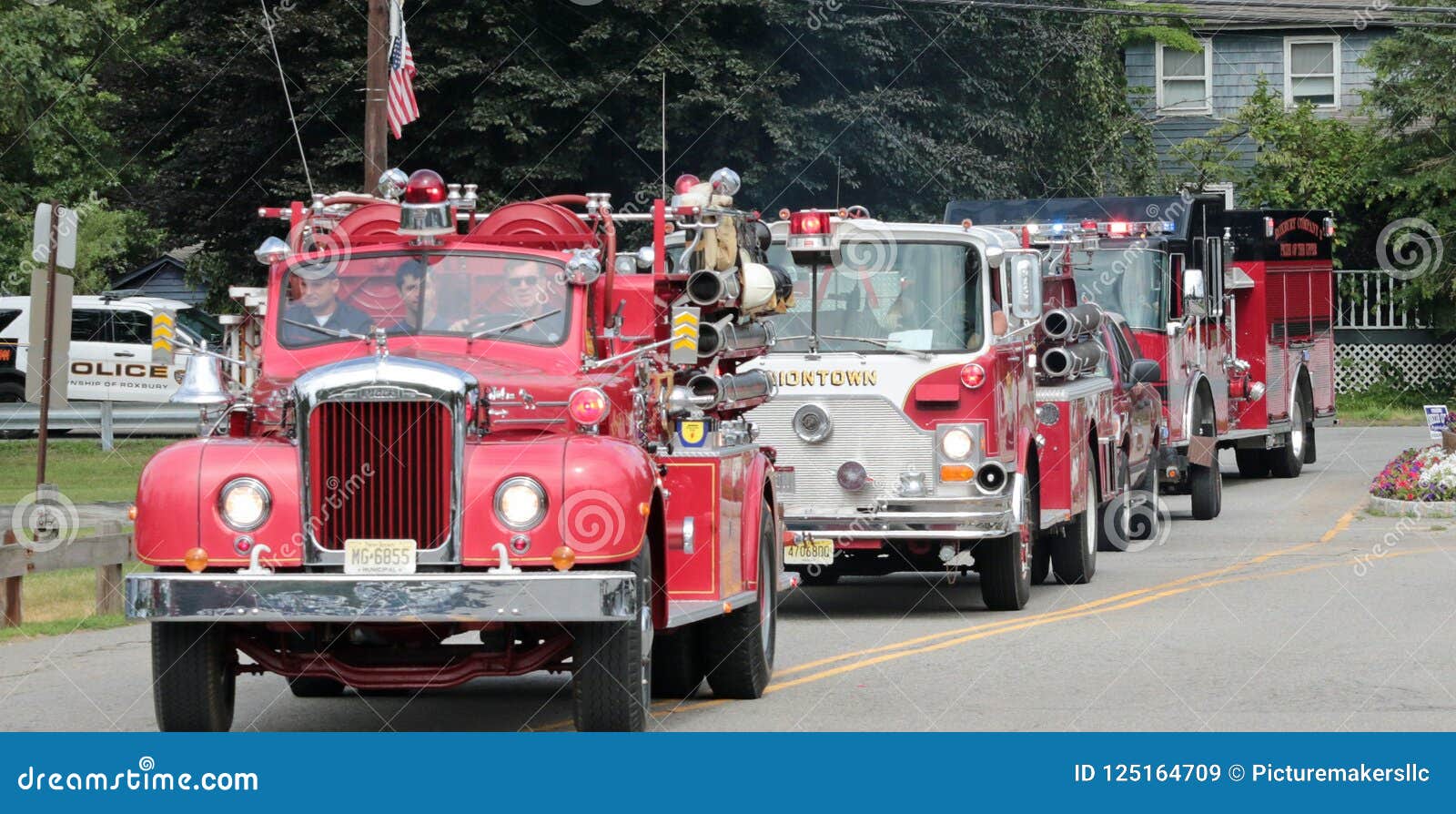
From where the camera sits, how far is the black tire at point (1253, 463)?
30.3 m

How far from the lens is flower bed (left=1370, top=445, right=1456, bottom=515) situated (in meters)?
22.8

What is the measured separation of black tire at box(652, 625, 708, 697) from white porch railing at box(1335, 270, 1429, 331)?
34.3 meters

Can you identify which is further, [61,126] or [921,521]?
[61,126]

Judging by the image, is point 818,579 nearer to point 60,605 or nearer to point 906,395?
point 906,395

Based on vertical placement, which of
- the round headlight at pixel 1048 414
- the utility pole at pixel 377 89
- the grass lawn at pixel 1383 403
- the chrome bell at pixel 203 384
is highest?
the utility pole at pixel 377 89

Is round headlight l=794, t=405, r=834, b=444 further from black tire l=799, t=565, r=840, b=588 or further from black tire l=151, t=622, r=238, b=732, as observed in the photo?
black tire l=151, t=622, r=238, b=732

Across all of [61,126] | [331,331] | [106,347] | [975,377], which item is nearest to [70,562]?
[331,331]

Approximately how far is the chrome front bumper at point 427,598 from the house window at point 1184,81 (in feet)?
141

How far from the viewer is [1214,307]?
85.4ft

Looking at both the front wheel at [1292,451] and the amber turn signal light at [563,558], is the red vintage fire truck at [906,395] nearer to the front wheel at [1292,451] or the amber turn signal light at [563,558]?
the amber turn signal light at [563,558]

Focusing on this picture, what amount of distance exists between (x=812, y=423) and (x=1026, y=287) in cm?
172

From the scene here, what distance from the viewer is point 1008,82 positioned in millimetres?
36969

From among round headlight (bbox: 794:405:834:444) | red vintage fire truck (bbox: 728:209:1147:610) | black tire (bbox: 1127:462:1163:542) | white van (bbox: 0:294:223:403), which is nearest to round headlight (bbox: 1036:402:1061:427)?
red vintage fire truck (bbox: 728:209:1147:610)

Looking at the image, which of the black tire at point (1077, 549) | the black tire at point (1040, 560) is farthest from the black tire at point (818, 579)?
the black tire at point (1077, 549)
